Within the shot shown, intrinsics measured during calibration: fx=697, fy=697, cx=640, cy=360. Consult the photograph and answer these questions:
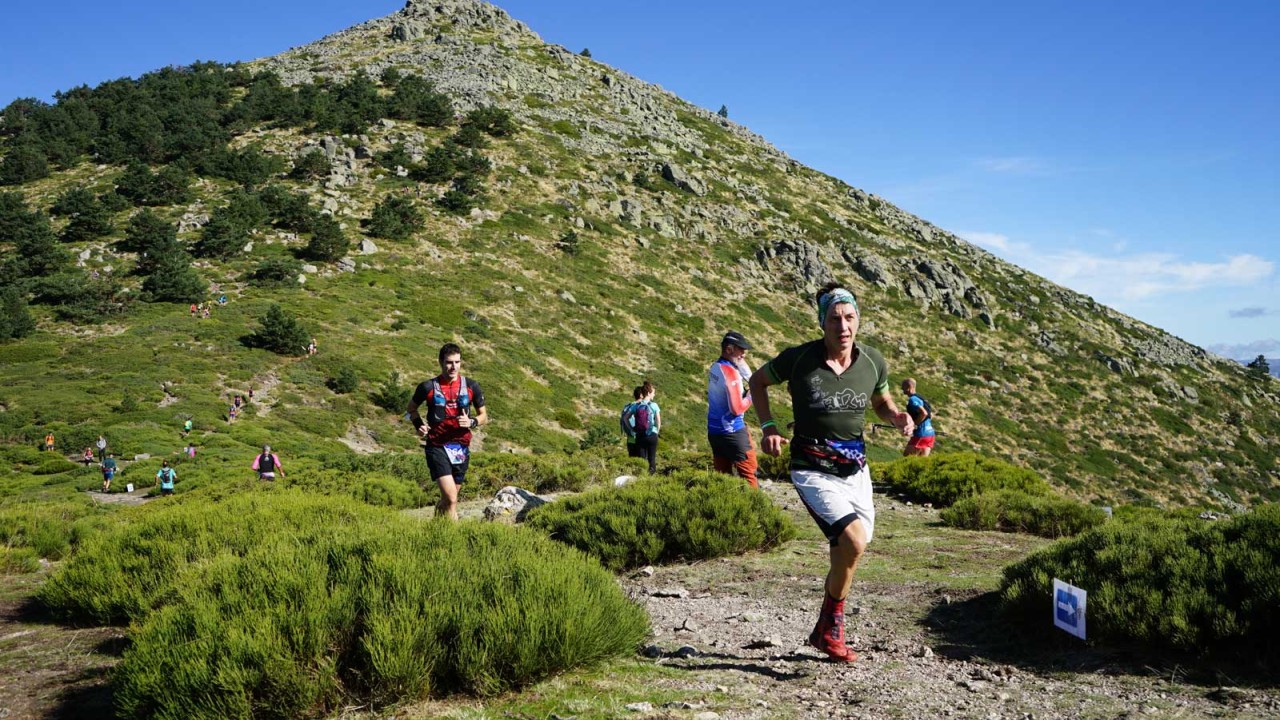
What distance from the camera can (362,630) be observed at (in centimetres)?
375

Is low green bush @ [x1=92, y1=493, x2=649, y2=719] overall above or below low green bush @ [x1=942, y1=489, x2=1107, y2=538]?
below

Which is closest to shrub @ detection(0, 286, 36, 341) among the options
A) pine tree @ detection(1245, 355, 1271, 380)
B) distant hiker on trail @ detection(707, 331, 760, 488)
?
distant hiker on trail @ detection(707, 331, 760, 488)

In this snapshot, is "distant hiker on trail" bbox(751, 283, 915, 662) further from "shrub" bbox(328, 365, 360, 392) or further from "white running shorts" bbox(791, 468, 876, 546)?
"shrub" bbox(328, 365, 360, 392)

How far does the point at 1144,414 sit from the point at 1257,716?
67.4 metres

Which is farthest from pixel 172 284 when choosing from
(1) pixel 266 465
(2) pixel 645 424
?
(2) pixel 645 424

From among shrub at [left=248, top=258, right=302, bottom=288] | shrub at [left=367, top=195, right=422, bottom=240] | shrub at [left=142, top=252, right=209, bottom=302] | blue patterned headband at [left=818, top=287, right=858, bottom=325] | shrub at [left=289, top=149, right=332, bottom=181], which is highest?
shrub at [left=289, top=149, right=332, bottom=181]

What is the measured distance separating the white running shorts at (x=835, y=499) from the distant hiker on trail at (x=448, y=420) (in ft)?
14.7

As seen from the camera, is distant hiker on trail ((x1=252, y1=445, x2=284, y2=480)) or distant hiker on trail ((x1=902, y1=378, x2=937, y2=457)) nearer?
distant hiker on trail ((x1=902, y1=378, x2=937, y2=457))

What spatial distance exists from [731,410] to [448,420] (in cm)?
340

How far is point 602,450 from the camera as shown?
21.6 metres

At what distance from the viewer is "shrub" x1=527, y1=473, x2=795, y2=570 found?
770cm

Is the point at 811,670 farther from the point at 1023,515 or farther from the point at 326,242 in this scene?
the point at 326,242

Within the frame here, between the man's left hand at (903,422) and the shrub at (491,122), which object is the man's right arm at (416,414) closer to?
the man's left hand at (903,422)

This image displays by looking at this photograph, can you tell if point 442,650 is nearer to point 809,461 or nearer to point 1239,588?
point 809,461
